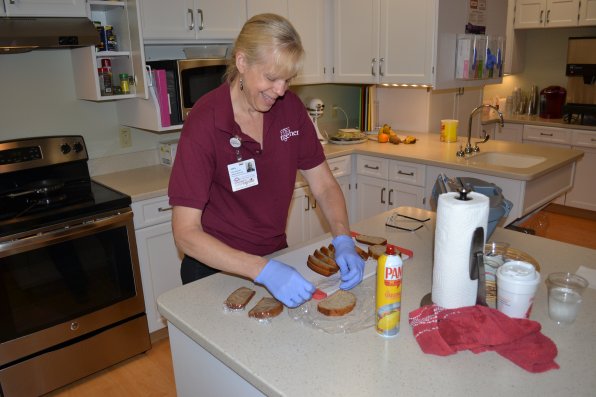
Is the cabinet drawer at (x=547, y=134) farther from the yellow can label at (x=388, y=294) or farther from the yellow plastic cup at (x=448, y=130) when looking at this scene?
the yellow can label at (x=388, y=294)

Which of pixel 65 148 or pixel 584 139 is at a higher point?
pixel 65 148

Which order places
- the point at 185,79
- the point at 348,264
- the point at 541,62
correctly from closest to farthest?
the point at 348,264 → the point at 185,79 → the point at 541,62

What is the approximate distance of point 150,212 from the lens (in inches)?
97.7

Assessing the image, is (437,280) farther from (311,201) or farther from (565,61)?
(565,61)

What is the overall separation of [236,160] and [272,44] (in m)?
0.35

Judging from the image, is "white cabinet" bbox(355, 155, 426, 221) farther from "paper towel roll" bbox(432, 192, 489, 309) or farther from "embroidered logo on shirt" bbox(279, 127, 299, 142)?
"paper towel roll" bbox(432, 192, 489, 309)

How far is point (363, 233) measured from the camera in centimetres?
174

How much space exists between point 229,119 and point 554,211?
4.35 meters

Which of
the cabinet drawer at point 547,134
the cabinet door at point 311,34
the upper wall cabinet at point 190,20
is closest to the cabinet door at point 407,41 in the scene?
the cabinet door at point 311,34

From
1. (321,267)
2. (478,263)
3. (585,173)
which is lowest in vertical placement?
(585,173)

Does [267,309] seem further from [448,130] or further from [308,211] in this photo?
[448,130]

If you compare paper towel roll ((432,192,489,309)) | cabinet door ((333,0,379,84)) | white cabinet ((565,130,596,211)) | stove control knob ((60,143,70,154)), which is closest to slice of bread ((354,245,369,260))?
paper towel roll ((432,192,489,309))

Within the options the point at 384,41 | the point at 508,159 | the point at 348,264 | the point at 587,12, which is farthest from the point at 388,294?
the point at 587,12

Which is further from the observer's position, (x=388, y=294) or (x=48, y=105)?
(x=48, y=105)
